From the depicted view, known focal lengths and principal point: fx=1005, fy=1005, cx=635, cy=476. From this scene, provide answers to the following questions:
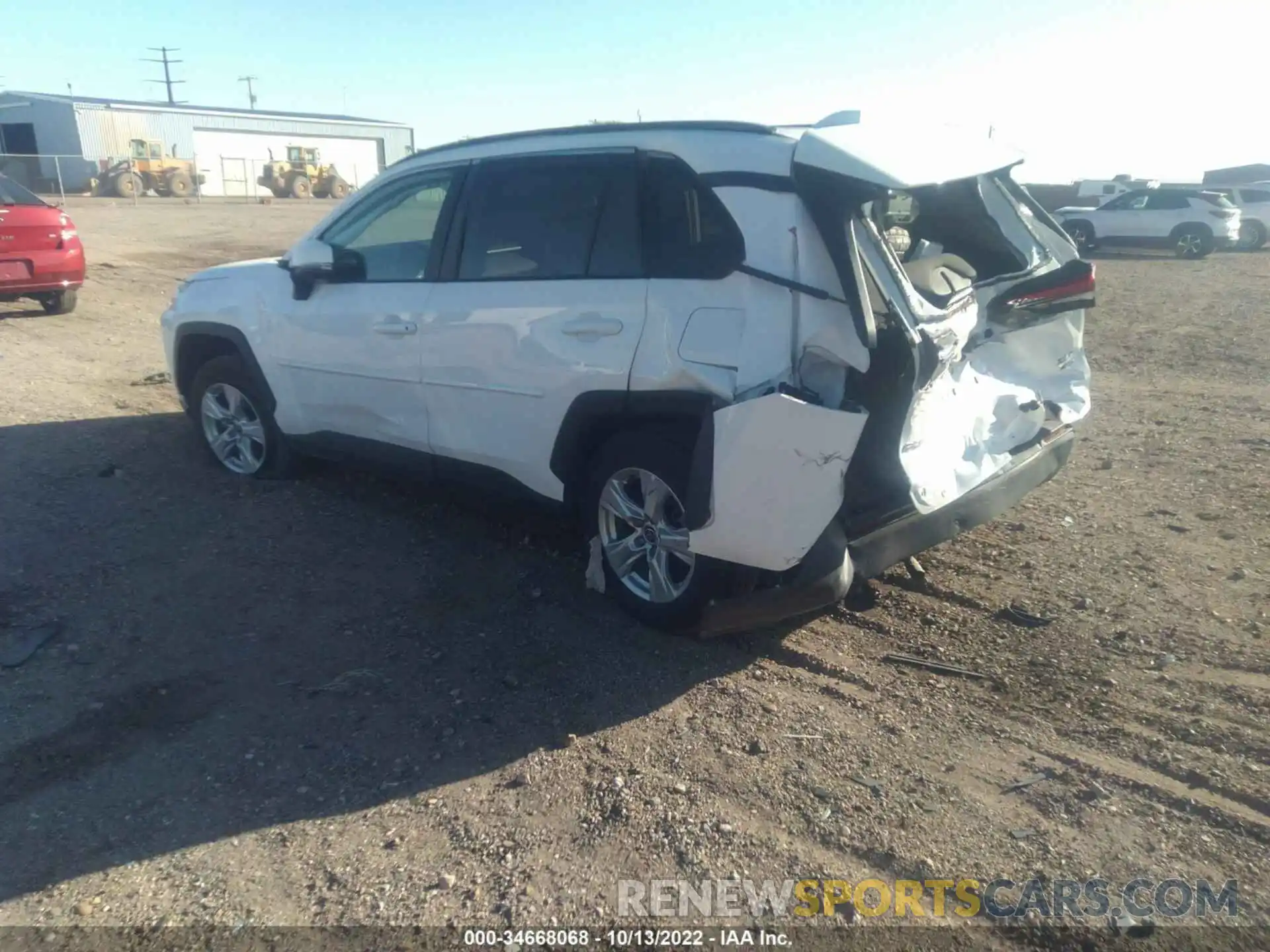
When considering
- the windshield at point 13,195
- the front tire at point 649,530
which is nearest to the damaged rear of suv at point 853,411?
the front tire at point 649,530

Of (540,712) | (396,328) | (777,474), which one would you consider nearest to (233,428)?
(396,328)

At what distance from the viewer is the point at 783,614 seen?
12.5 ft

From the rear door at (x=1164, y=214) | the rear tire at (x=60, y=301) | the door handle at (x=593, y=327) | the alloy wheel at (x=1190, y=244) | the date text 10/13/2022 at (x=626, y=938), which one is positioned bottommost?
A: the date text 10/13/2022 at (x=626, y=938)

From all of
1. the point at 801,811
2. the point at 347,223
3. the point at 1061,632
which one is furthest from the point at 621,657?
the point at 347,223

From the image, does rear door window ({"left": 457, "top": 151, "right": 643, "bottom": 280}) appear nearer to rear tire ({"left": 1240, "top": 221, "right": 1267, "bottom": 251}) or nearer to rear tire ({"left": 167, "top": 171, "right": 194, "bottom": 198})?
rear tire ({"left": 1240, "top": 221, "right": 1267, "bottom": 251})

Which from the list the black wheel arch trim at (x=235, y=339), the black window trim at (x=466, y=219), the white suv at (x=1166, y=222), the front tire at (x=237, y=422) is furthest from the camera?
the white suv at (x=1166, y=222)

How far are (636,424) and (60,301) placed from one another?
10357 millimetres

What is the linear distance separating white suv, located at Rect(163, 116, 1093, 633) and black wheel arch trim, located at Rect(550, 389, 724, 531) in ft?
0.04

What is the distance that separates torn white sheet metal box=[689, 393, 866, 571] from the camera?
11.0 feet

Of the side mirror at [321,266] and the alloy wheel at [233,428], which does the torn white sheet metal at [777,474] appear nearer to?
the side mirror at [321,266]

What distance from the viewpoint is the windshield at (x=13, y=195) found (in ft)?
34.7

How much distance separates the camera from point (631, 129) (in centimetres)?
421

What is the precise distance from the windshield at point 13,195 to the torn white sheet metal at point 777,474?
10.1 metres

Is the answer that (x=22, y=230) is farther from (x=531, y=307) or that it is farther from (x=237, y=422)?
(x=531, y=307)
